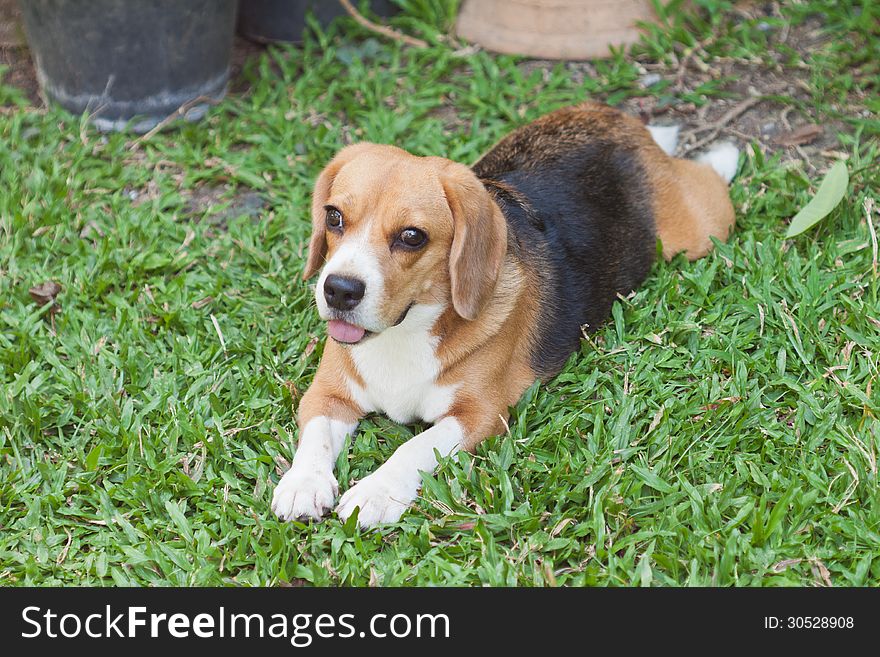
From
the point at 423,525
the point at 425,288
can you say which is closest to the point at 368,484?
the point at 423,525

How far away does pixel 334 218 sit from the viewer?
12.9 feet

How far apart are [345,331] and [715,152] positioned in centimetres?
295

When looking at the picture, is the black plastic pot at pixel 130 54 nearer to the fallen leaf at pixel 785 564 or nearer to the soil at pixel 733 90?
the soil at pixel 733 90

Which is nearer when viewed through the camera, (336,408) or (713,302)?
(336,408)

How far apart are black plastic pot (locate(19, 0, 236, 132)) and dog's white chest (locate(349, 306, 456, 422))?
119 inches

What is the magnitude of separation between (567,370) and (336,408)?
3.54ft

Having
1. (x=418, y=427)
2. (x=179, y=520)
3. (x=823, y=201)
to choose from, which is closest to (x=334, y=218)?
(x=418, y=427)

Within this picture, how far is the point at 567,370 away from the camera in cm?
462

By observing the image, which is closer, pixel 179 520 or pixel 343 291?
pixel 343 291

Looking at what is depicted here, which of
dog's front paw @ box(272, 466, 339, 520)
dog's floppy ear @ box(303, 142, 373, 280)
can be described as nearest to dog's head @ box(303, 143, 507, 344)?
dog's floppy ear @ box(303, 142, 373, 280)

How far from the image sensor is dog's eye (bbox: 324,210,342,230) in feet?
12.8

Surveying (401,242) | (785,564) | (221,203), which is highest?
(401,242)

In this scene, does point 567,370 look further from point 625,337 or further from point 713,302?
point 713,302

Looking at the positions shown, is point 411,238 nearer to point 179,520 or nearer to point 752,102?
point 179,520
